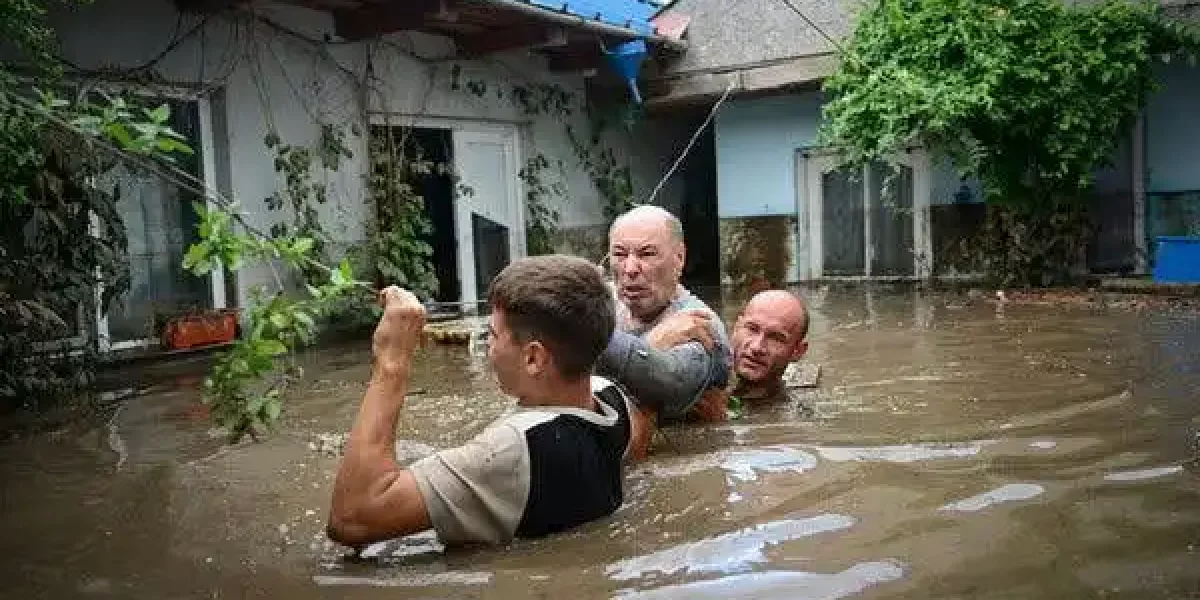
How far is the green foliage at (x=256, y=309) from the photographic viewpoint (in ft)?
11.0

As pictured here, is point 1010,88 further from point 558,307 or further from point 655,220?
point 558,307

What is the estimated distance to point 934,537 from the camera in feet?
9.28

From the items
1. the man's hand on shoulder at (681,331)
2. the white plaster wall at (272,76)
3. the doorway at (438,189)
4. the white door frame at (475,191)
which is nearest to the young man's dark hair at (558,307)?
the man's hand on shoulder at (681,331)

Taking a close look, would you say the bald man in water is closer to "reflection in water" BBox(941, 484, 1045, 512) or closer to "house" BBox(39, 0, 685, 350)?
"reflection in water" BBox(941, 484, 1045, 512)

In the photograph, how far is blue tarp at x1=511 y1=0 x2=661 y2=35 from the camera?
1045 cm

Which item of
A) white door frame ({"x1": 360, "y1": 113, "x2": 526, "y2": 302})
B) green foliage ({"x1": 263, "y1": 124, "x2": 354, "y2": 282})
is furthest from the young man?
white door frame ({"x1": 360, "y1": 113, "x2": 526, "y2": 302})

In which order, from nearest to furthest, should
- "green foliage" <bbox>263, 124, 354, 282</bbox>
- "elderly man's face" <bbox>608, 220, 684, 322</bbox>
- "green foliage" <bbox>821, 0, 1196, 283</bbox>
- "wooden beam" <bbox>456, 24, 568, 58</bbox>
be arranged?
"elderly man's face" <bbox>608, 220, 684, 322</bbox> < "green foliage" <bbox>263, 124, 354, 282</bbox> < "green foliage" <bbox>821, 0, 1196, 283</bbox> < "wooden beam" <bbox>456, 24, 568, 58</bbox>

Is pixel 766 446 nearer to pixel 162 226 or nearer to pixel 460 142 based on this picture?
pixel 162 226

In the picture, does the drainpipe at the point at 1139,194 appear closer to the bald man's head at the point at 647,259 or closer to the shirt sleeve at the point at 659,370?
the bald man's head at the point at 647,259

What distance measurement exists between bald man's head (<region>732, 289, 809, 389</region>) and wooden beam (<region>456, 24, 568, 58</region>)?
20.1ft

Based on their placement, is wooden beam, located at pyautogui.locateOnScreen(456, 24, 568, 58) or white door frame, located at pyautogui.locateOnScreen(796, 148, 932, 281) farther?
white door frame, located at pyautogui.locateOnScreen(796, 148, 932, 281)

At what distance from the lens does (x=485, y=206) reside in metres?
11.8

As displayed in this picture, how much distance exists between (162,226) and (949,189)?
29.2 ft

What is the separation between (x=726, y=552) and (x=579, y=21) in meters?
8.53
